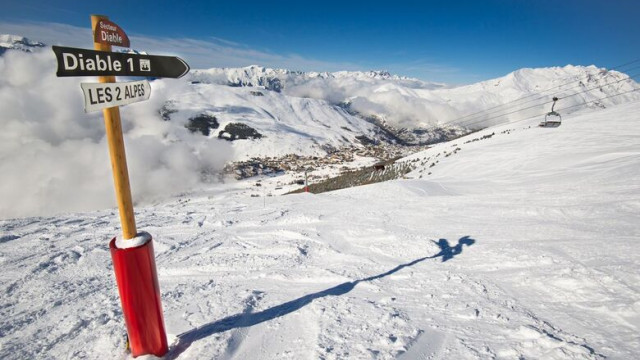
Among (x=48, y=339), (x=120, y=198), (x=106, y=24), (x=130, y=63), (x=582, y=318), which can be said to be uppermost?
(x=106, y=24)

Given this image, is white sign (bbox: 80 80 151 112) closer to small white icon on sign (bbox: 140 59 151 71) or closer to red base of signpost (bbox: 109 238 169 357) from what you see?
small white icon on sign (bbox: 140 59 151 71)

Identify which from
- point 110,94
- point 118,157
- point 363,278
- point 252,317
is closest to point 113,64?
point 110,94

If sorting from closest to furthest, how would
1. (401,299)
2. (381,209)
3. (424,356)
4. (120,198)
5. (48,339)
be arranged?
1. (120,198)
2. (424,356)
3. (48,339)
4. (401,299)
5. (381,209)

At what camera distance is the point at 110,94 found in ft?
11.0

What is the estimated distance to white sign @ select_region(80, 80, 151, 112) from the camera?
3.16 meters

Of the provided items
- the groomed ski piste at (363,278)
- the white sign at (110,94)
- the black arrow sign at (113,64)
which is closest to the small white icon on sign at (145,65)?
the black arrow sign at (113,64)

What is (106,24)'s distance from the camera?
3.44 metres

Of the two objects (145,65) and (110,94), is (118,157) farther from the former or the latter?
(145,65)

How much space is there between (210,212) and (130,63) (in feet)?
34.1

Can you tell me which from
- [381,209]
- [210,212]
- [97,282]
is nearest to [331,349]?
[97,282]

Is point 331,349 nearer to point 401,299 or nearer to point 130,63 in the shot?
point 401,299

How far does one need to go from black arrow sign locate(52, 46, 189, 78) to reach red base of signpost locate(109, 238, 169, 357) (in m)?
1.96

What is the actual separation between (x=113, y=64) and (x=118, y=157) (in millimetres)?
1031

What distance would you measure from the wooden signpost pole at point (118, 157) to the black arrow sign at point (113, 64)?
0.11m
